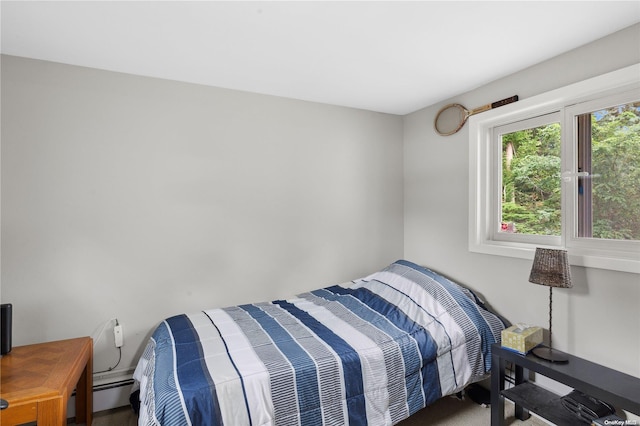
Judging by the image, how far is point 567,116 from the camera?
6.56 ft

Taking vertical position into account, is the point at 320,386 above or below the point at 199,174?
below

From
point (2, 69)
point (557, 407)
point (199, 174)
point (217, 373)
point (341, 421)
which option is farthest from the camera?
point (199, 174)

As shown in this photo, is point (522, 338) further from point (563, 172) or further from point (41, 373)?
point (41, 373)

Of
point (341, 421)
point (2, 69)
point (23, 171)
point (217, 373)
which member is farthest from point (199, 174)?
point (341, 421)

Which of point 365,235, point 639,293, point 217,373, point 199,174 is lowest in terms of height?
point 217,373

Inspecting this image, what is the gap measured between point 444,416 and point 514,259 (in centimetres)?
116

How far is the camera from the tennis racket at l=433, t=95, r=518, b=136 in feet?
8.34

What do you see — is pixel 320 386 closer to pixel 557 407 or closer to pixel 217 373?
pixel 217 373

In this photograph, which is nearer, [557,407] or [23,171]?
[557,407]

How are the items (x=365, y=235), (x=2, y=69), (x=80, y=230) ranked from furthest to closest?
(x=365, y=235) < (x=80, y=230) < (x=2, y=69)

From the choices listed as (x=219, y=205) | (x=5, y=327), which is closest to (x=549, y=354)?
(x=219, y=205)

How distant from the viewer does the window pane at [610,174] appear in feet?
5.79

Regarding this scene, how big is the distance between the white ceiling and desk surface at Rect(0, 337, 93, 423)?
176 centimetres

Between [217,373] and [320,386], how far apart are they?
1.63 ft
